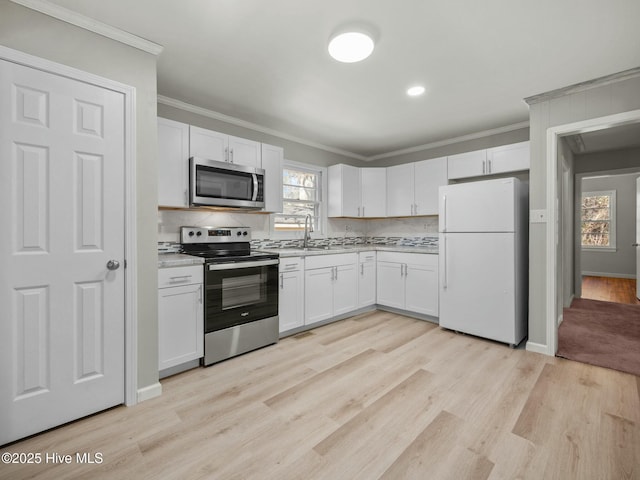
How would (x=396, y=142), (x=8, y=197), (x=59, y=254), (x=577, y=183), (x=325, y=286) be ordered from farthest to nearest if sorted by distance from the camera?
(x=577, y=183), (x=396, y=142), (x=325, y=286), (x=59, y=254), (x=8, y=197)

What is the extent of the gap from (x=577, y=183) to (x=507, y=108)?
284cm

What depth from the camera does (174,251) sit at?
315 cm

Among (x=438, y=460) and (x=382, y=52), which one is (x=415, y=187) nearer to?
(x=382, y=52)

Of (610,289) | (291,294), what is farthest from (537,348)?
(610,289)

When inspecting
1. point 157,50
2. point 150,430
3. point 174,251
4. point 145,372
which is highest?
point 157,50

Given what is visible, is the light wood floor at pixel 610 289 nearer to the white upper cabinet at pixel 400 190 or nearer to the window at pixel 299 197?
the white upper cabinet at pixel 400 190

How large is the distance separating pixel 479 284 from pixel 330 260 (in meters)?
1.61

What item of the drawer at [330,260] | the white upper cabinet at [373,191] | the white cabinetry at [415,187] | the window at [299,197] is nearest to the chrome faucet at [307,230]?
the window at [299,197]

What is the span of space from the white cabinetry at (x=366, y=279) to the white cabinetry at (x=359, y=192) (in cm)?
69

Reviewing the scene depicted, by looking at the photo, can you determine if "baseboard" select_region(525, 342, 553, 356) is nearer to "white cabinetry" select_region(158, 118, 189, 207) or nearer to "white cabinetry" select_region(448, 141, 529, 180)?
"white cabinetry" select_region(448, 141, 529, 180)

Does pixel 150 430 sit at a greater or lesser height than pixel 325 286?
lesser

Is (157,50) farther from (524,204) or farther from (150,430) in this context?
(524,204)

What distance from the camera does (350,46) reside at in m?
2.08

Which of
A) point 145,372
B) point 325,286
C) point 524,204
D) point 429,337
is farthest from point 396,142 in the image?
point 145,372
